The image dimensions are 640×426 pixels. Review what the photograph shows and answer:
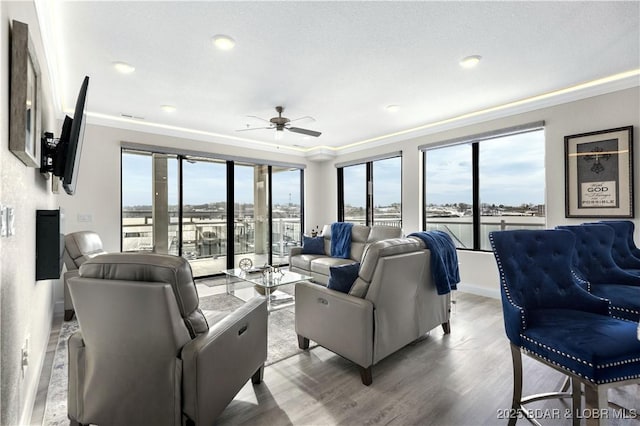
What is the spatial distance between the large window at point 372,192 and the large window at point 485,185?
678 mm

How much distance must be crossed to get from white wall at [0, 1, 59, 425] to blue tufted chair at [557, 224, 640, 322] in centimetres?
330

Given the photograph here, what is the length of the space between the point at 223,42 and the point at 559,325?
9.67ft

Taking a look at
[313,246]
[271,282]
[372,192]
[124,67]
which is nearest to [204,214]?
[313,246]

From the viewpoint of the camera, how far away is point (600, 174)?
3320mm

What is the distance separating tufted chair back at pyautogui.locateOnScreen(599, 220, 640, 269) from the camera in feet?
8.66

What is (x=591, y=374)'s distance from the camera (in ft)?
4.22

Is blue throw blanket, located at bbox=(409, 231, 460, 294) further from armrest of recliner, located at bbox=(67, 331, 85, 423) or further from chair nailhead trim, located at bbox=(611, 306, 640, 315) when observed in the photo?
armrest of recliner, located at bbox=(67, 331, 85, 423)

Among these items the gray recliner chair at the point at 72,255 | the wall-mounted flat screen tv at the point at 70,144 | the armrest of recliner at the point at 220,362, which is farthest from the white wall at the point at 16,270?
the gray recliner chair at the point at 72,255

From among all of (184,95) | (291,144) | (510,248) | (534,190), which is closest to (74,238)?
(184,95)

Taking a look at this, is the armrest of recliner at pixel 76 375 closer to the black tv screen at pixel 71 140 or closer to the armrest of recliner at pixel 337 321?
the black tv screen at pixel 71 140

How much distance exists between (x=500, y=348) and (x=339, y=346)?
148 centimetres

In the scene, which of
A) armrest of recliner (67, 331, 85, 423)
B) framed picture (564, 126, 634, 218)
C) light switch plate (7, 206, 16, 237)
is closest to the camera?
light switch plate (7, 206, 16, 237)

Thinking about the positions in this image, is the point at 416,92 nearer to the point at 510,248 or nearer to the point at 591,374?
the point at 510,248

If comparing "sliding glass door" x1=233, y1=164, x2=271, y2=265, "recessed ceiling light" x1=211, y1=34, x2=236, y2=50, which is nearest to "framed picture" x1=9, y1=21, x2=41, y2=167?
"recessed ceiling light" x1=211, y1=34, x2=236, y2=50
